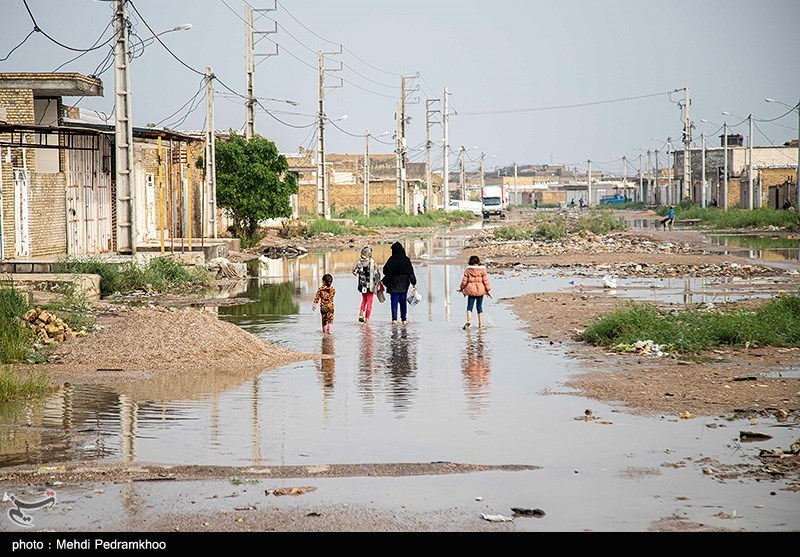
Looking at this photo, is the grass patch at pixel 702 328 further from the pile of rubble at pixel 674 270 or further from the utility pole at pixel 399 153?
the utility pole at pixel 399 153

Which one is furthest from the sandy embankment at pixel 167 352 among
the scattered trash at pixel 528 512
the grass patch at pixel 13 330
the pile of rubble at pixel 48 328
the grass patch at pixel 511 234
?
the grass patch at pixel 511 234

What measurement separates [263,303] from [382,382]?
11897 millimetres

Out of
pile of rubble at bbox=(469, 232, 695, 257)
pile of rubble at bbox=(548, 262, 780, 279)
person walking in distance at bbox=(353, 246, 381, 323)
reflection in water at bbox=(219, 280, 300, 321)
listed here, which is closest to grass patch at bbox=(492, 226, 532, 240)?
pile of rubble at bbox=(469, 232, 695, 257)

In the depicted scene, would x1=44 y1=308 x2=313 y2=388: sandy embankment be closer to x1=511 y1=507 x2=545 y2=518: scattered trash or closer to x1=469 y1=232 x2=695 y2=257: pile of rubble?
x1=511 y1=507 x2=545 y2=518: scattered trash

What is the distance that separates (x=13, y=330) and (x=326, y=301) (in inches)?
209

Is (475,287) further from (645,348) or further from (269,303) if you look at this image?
(269,303)

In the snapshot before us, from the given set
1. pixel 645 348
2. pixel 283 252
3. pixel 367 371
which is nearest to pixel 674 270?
pixel 645 348

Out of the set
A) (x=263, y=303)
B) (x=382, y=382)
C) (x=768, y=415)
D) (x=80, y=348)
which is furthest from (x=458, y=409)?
(x=263, y=303)

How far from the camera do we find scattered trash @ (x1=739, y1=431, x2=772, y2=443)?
1050 cm

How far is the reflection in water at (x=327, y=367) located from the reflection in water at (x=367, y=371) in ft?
1.22

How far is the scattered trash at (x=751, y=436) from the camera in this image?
1050 cm

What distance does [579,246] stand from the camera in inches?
1941

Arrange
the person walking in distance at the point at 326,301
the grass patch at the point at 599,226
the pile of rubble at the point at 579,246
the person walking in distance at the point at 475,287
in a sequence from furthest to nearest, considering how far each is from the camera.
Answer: the grass patch at the point at 599,226
the pile of rubble at the point at 579,246
the person walking in distance at the point at 475,287
the person walking in distance at the point at 326,301

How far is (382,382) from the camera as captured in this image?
47.0ft
